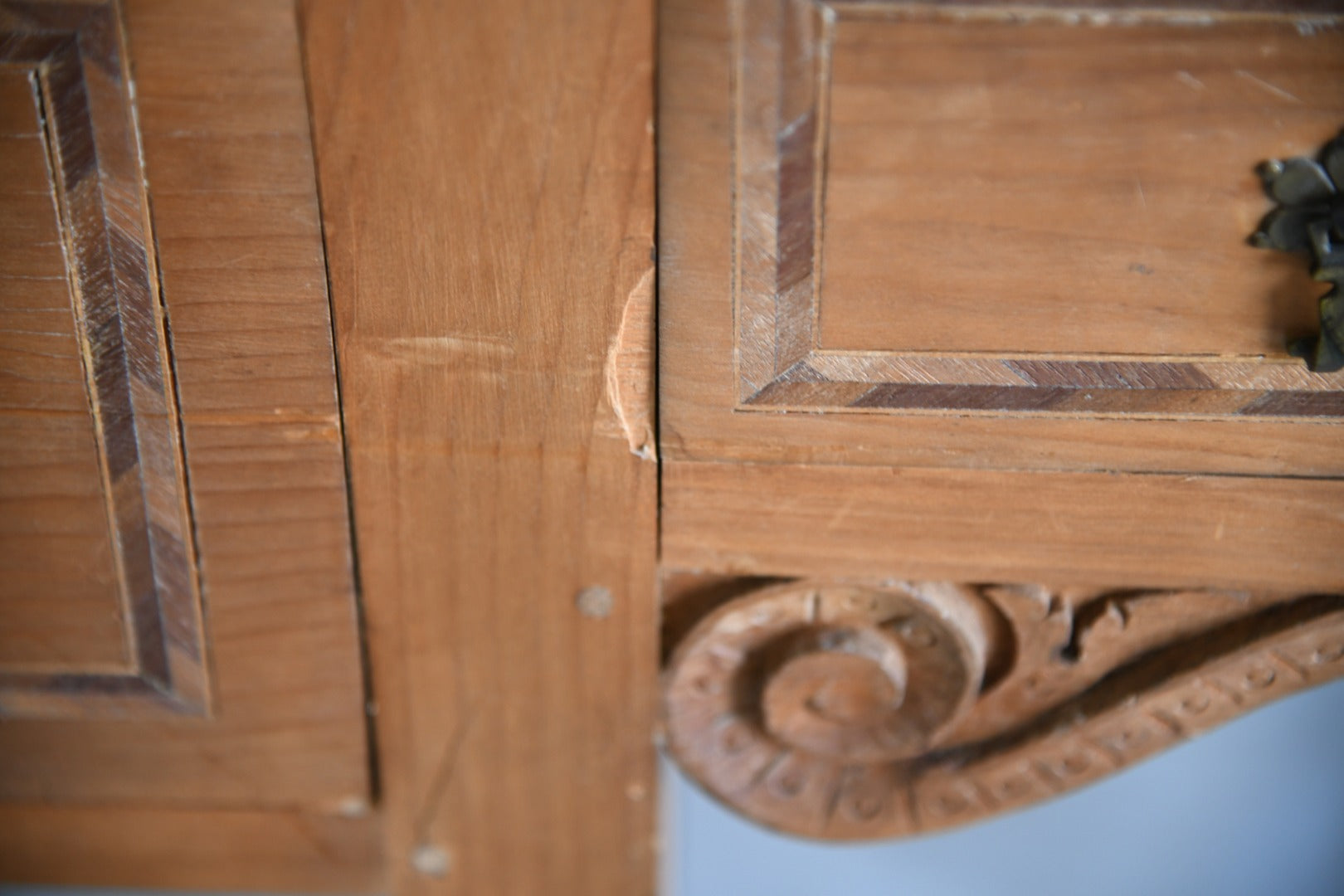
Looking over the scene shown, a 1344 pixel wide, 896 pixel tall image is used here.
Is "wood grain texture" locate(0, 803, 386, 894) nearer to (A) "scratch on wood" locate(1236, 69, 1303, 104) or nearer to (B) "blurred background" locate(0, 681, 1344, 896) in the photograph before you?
(B) "blurred background" locate(0, 681, 1344, 896)

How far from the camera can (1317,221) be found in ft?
1.04

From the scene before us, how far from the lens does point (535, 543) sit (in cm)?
40

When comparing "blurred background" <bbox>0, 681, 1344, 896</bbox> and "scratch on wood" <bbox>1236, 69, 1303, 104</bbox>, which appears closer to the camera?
"scratch on wood" <bbox>1236, 69, 1303, 104</bbox>

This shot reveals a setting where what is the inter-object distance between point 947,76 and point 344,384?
9.8 inches

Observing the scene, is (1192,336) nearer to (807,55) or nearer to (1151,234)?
(1151,234)

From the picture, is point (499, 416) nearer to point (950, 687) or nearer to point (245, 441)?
point (245, 441)

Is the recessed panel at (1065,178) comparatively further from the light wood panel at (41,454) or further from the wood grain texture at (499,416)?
the light wood panel at (41,454)

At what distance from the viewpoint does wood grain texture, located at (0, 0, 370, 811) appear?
324 mm

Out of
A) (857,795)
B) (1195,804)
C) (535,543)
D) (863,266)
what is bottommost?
(1195,804)

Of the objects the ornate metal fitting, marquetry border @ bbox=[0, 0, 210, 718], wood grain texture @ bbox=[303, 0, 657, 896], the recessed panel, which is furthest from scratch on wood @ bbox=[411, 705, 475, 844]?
the ornate metal fitting

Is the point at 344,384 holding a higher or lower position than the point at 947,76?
lower

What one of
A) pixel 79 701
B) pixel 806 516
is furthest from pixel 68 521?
pixel 806 516

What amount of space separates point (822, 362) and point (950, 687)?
0.55 feet

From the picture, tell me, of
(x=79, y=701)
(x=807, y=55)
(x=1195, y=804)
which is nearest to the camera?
(x=807, y=55)
